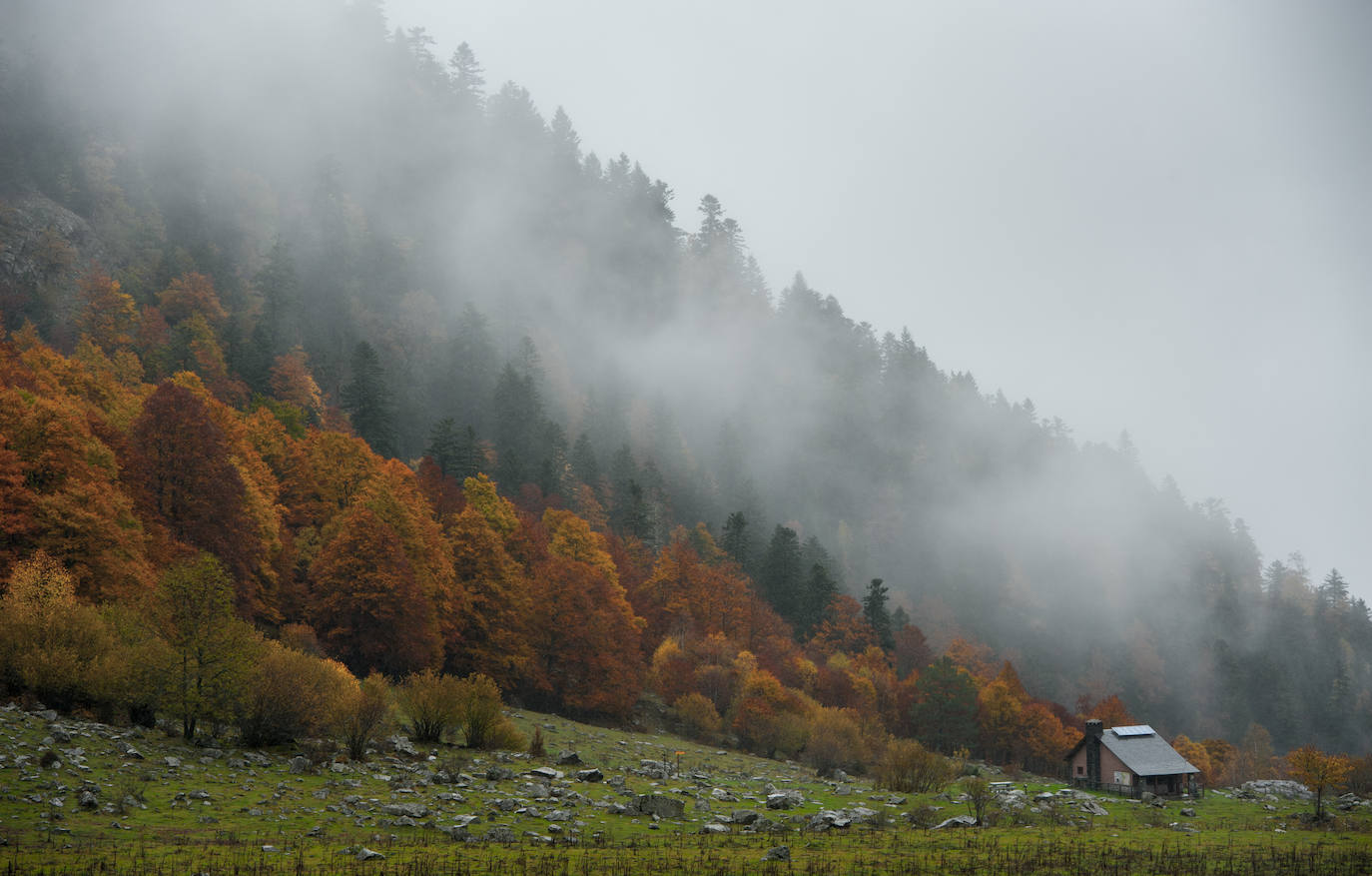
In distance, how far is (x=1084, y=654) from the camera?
591 feet

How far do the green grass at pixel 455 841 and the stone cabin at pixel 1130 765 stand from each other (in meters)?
23.5

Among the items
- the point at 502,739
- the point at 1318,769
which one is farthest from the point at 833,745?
the point at 1318,769

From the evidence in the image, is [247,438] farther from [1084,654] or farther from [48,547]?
[1084,654]

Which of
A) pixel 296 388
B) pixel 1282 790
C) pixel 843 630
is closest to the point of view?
pixel 1282 790

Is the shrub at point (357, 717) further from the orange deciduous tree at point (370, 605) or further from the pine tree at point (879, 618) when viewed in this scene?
the pine tree at point (879, 618)

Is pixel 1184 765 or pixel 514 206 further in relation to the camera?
pixel 514 206

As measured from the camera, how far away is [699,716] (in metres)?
67.8

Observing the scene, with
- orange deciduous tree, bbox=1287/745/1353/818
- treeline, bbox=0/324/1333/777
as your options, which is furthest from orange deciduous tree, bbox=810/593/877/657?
orange deciduous tree, bbox=1287/745/1353/818

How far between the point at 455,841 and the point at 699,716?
45.8 metres

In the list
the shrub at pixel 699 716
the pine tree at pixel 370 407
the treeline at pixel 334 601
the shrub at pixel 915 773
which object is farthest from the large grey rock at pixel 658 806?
the pine tree at pixel 370 407

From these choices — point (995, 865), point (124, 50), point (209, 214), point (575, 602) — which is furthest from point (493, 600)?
point (124, 50)

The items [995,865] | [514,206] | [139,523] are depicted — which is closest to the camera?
[995,865]

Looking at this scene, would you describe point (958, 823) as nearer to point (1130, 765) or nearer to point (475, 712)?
point (475, 712)

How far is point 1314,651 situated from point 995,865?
8480 inches
